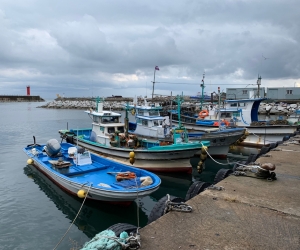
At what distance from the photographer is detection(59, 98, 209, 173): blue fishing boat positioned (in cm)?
1346

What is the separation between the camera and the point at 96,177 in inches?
422

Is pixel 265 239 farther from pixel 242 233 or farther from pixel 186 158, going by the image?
pixel 186 158

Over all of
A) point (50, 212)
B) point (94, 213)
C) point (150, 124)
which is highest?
point (150, 124)

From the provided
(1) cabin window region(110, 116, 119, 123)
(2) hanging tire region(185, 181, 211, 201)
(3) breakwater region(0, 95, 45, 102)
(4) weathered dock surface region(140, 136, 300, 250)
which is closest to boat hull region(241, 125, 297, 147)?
(1) cabin window region(110, 116, 119, 123)

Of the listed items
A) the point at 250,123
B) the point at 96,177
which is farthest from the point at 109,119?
the point at 250,123

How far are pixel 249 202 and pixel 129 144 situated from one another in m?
10.2

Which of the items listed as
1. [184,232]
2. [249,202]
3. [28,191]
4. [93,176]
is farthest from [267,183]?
[28,191]

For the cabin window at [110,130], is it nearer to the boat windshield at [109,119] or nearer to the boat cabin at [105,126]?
the boat cabin at [105,126]

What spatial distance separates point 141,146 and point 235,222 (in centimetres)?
1155

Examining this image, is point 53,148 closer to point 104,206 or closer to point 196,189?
point 104,206

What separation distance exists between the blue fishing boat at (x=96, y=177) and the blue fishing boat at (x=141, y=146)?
4.54ft

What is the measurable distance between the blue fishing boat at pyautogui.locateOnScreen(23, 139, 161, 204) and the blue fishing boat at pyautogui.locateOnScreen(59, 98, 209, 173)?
1.38 meters

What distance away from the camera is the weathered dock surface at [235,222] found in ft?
11.8

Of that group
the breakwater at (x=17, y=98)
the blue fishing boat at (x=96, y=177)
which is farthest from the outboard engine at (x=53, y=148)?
the breakwater at (x=17, y=98)
